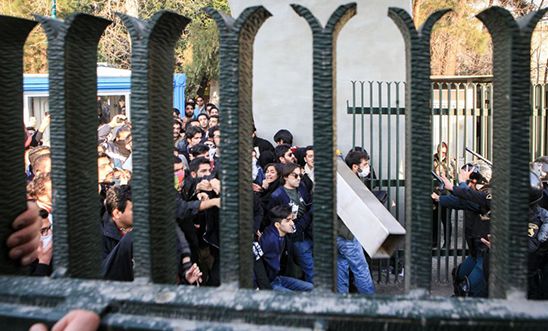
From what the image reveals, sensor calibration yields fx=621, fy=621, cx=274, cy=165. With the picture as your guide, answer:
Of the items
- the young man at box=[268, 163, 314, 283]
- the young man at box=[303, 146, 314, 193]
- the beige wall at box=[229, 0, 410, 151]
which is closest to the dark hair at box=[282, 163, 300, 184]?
the young man at box=[268, 163, 314, 283]

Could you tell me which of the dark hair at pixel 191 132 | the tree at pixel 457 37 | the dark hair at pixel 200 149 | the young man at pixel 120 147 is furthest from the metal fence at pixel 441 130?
the tree at pixel 457 37

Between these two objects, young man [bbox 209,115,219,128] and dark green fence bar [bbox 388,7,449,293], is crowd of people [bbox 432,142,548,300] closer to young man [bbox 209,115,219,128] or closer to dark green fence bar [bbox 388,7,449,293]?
dark green fence bar [bbox 388,7,449,293]

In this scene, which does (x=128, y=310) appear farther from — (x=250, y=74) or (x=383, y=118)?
(x=383, y=118)

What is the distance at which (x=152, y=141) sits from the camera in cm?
140

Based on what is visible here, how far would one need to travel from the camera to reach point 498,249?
4.23 ft

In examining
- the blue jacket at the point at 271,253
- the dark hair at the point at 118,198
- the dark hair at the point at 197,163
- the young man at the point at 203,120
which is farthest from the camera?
the young man at the point at 203,120

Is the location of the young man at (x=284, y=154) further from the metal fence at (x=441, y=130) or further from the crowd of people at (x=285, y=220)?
the metal fence at (x=441, y=130)

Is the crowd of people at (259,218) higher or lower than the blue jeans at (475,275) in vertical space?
higher

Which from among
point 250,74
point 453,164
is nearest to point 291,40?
point 453,164

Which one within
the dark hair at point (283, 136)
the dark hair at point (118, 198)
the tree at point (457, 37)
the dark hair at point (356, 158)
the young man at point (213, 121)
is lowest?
the dark hair at point (118, 198)

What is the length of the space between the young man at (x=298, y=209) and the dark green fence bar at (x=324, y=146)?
466cm

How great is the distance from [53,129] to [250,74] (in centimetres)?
47

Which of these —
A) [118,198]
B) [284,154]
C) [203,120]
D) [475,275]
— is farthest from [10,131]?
[203,120]

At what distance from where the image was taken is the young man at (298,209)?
20.2 ft
